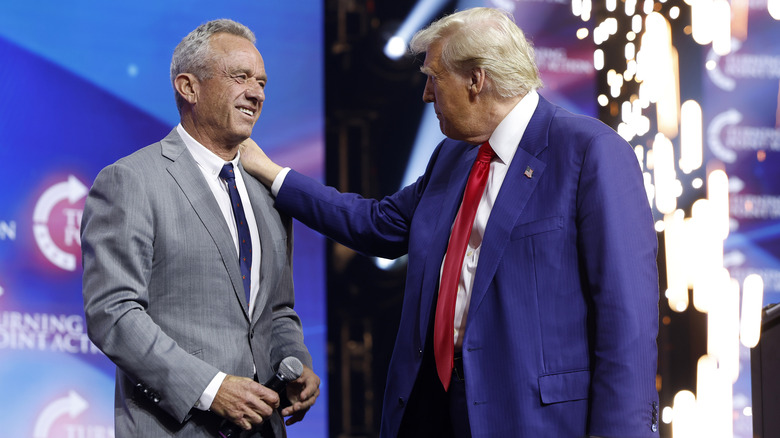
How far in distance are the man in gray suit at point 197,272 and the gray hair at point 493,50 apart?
0.54 meters

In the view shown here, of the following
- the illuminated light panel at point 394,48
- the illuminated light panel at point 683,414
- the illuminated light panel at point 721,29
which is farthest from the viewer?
the illuminated light panel at point 721,29

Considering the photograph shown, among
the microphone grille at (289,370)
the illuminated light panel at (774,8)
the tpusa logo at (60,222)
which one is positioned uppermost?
the illuminated light panel at (774,8)

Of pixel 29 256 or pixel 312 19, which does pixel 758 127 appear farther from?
pixel 29 256

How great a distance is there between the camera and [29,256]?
3.04m

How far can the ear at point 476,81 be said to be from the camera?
200 cm

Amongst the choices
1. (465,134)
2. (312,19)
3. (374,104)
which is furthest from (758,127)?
(465,134)

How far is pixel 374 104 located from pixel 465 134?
165 cm

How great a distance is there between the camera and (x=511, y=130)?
2.00 meters

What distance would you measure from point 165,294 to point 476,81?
3.07ft

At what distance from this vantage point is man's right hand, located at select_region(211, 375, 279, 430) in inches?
71.5

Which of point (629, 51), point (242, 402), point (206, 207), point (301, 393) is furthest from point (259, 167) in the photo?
point (629, 51)

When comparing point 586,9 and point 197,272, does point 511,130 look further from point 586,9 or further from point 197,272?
point 586,9

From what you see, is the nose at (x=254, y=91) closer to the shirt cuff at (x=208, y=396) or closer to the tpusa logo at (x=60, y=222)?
the shirt cuff at (x=208, y=396)

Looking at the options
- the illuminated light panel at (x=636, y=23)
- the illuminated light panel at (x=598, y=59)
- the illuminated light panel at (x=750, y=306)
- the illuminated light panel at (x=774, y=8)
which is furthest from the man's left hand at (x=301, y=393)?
the illuminated light panel at (x=774, y=8)
